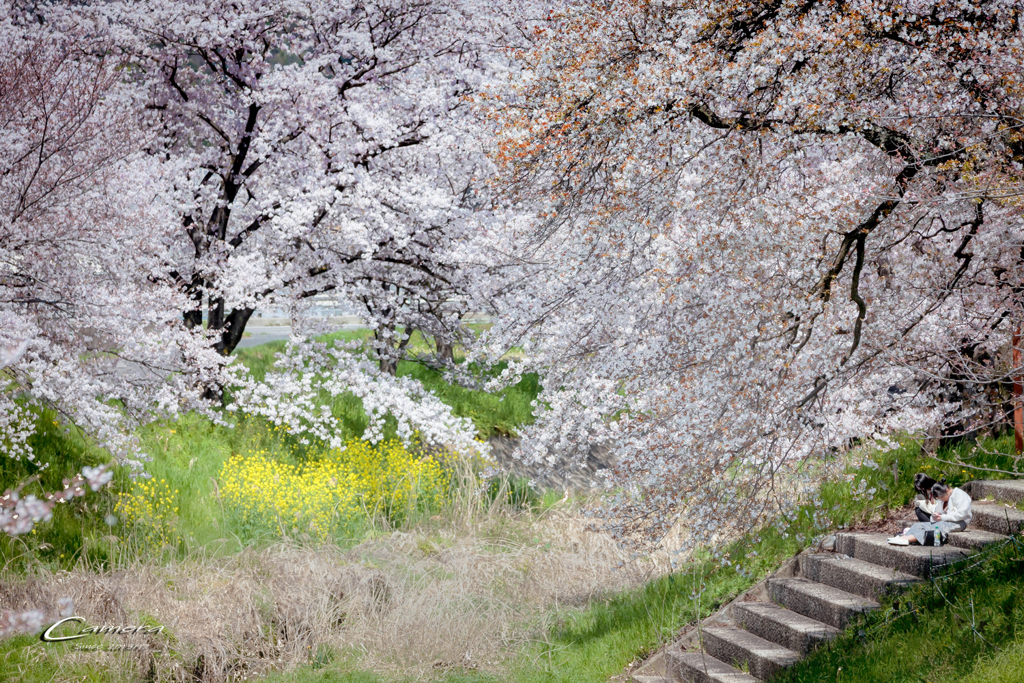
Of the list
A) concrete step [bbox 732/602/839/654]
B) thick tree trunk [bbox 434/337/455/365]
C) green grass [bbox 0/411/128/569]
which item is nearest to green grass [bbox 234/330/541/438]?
thick tree trunk [bbox 434/337/455/365]

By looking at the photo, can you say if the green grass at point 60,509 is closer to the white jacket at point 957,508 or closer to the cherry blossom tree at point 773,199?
the cherry blossom tree at point 773,199

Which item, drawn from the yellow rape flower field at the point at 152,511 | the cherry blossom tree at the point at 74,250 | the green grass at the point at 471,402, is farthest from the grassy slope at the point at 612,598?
the green grass at the point at 471,402

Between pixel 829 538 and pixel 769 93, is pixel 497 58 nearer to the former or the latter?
pixel 769 93

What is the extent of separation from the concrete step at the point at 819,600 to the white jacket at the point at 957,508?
39.3 inches

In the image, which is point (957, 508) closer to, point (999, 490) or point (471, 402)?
point (999, 490)

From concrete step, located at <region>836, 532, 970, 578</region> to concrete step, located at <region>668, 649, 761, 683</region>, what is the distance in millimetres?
1589

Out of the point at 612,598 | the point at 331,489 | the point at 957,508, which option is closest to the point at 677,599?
the point at 612,598

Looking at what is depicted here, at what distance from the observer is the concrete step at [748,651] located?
7.44 metres

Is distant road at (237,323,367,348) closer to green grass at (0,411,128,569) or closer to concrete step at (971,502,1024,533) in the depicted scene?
green grass at (0,411,128,569)

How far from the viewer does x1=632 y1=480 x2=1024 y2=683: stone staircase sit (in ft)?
24.1

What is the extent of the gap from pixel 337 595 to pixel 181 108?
7.76 m

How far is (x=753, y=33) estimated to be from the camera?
6875mm

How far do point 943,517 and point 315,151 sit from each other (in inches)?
360

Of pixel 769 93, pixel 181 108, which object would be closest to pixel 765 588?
pixel 769 93
